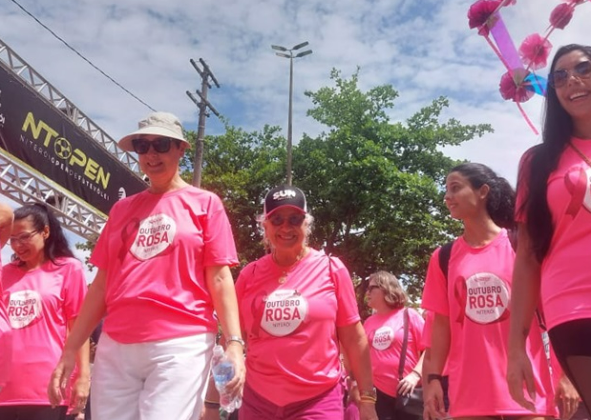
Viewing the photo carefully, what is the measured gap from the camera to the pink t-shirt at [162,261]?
9.02ft

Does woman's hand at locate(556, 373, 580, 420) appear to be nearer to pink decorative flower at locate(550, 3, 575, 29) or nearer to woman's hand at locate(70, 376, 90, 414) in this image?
pink decorative flower at locate(550, 3, 575, 29)

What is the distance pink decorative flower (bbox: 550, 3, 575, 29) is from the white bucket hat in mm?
1774

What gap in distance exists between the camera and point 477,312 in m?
3.25

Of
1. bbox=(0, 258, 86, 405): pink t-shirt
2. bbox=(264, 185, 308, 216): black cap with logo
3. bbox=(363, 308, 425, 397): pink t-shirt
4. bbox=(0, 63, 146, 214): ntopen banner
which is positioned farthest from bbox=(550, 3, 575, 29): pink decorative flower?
bbox=(0, 63, 146, 214): ntopen banner

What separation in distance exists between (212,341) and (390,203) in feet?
63.4

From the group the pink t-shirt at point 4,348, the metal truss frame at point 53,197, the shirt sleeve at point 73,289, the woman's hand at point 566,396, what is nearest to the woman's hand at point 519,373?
the woman's hand at point 566,396

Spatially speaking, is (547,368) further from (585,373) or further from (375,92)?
(375,92)

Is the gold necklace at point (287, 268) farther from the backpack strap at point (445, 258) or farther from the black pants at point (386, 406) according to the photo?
the black pants at point (386, 406)

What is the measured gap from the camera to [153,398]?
2.58 meters

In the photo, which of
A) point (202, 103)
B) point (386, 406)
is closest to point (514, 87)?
point (386, 406)

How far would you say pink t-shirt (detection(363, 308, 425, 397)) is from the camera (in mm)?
5973

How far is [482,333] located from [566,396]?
52cm

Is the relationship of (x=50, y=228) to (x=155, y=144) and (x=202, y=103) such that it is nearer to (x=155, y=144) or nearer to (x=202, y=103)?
(x=155, y=144)

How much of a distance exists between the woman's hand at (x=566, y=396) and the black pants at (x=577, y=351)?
3.42 ft
